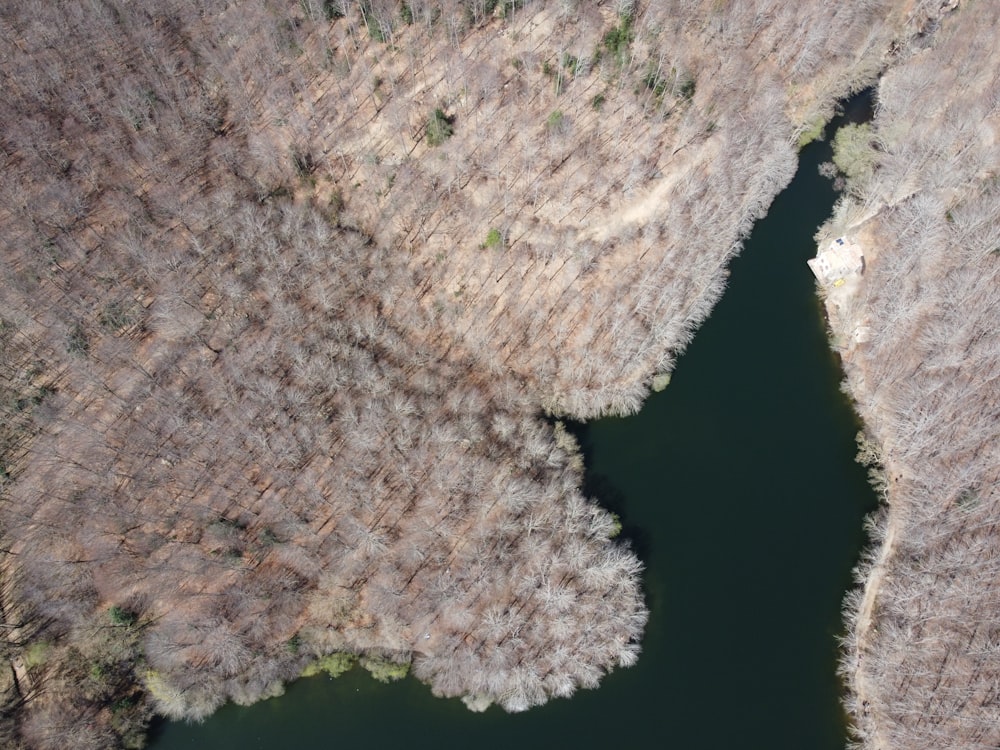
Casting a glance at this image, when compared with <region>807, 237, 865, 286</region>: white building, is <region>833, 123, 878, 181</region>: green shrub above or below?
above

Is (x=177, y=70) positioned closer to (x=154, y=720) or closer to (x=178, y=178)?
(x=178, y=178)

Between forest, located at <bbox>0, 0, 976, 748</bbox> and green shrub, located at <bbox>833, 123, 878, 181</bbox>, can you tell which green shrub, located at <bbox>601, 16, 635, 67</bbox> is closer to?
forest, located at <bbox>0, 0, 976, 748</bbox>

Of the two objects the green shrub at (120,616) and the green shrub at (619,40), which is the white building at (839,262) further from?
the green shrub at (120,616)

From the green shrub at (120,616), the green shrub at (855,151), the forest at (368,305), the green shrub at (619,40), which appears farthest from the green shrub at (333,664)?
the green shrub at (855,151)

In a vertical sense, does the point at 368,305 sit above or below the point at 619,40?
below

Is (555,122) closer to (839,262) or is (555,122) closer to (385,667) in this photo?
(839,262)

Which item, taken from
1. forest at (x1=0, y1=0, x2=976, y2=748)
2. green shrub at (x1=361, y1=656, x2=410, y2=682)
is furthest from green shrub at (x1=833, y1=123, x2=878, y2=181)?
green shrub at (x1=361, y1=656, x2=410, y2=682)

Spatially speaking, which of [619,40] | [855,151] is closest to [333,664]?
[619,40]
